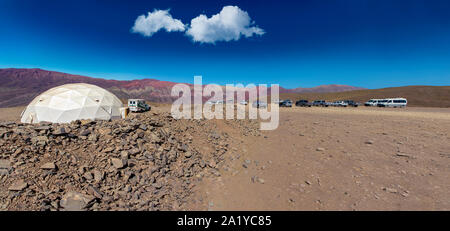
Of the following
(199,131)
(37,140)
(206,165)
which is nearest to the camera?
(37,140)

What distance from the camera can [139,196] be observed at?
5102 millimetres

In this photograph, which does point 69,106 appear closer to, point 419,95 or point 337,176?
point 337,176

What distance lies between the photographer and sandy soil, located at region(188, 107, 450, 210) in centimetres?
485

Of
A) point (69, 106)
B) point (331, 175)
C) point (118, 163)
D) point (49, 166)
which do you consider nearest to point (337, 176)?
point (331, 175)

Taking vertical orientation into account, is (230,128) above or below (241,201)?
above

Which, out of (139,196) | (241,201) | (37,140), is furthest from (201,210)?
(37,140)

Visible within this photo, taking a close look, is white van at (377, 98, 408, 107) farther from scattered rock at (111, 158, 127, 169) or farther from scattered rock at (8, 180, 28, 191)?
scattered rock at (8, 180, 28, 191)

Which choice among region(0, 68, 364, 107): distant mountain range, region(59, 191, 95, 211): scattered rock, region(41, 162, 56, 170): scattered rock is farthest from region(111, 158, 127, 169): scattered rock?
region(0, 68, 364, 107): distant mountain range

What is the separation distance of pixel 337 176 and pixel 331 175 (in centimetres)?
18

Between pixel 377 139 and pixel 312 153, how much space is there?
442 cm

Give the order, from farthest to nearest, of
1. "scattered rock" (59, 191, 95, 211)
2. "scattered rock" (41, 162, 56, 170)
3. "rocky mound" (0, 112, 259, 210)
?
"scattered rock" (41, 162, 56, 170) < "rocky mound" (0, 112, 259, 210) < "scattered rock" (59, 191, 95, 211)
